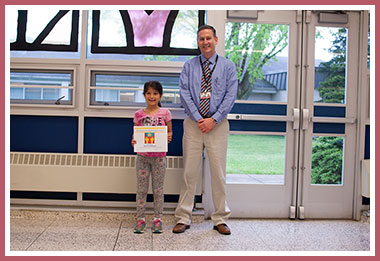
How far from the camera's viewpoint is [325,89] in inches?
138

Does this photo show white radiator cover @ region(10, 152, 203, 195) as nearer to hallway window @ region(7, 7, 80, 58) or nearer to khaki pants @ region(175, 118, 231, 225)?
khaki pants @ region(175, 118, 231, 225)

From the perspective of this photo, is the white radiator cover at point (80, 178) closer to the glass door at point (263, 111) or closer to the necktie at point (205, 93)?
the glass door at point (263, 111)

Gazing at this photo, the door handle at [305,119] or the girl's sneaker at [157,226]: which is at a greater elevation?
the door handle at [305,119]

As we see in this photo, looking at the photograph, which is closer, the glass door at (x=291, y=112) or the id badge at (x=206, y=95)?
the id badge at (x=206, y=95)

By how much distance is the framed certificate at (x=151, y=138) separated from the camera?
110 inches

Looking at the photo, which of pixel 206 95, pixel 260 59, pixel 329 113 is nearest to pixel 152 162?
pixel 206 95

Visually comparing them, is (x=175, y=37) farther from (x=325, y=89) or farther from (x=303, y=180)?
(x=303, y=180)

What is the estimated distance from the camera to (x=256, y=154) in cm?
348

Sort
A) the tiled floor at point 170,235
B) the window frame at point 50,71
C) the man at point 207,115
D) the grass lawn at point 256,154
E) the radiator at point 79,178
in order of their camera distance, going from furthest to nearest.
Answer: the grass lawn at point 256,154, the window frame at point 50,71, the radiator at point 79,178, the man at point 207,115, the tiled floor at point 170,235

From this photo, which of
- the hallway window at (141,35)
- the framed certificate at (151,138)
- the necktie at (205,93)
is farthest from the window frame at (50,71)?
the necktie at (205,93)

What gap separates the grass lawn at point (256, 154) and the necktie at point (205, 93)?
1.99 ft

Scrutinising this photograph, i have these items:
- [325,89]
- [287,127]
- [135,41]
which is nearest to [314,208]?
[287,127]

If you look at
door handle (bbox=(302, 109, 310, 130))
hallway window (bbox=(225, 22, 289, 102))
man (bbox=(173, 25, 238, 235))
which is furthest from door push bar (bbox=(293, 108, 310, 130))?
man (bbox=(173, 25, 238, 235))

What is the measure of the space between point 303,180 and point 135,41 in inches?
81.8
